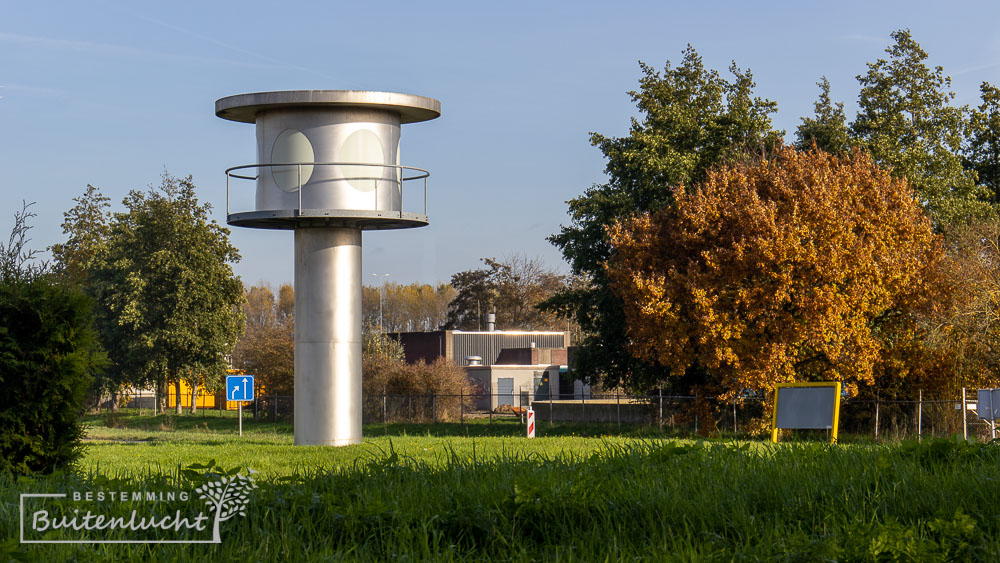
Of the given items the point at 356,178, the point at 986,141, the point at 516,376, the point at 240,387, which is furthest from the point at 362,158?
the point at 516,376

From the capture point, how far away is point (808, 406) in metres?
19.7

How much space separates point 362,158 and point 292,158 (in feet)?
5.25

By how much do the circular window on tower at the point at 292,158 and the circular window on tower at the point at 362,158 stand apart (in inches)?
30.7

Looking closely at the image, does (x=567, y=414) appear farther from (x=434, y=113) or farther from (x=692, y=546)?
(x=692, y=546)

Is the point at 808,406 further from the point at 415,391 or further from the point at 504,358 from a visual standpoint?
the point at 504,358

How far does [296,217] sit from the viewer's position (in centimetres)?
2317

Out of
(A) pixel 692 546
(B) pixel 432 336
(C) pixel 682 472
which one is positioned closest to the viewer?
(A) pixel 692 546

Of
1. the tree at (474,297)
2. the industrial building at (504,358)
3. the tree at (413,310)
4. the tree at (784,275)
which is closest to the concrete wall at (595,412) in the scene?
the tree at (784,275)

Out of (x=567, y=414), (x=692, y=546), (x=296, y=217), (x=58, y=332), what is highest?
(x=296, y=217)

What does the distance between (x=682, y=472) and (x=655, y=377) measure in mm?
29743

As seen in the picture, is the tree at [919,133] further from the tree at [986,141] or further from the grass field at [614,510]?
the grass field at [614,510]

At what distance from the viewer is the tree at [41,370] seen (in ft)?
39.9

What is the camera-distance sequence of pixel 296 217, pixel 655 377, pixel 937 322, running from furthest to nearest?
pixel 655 377 < pixel 937 322 < pixel 296 217

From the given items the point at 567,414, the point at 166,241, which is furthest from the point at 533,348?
the point at 166,241
